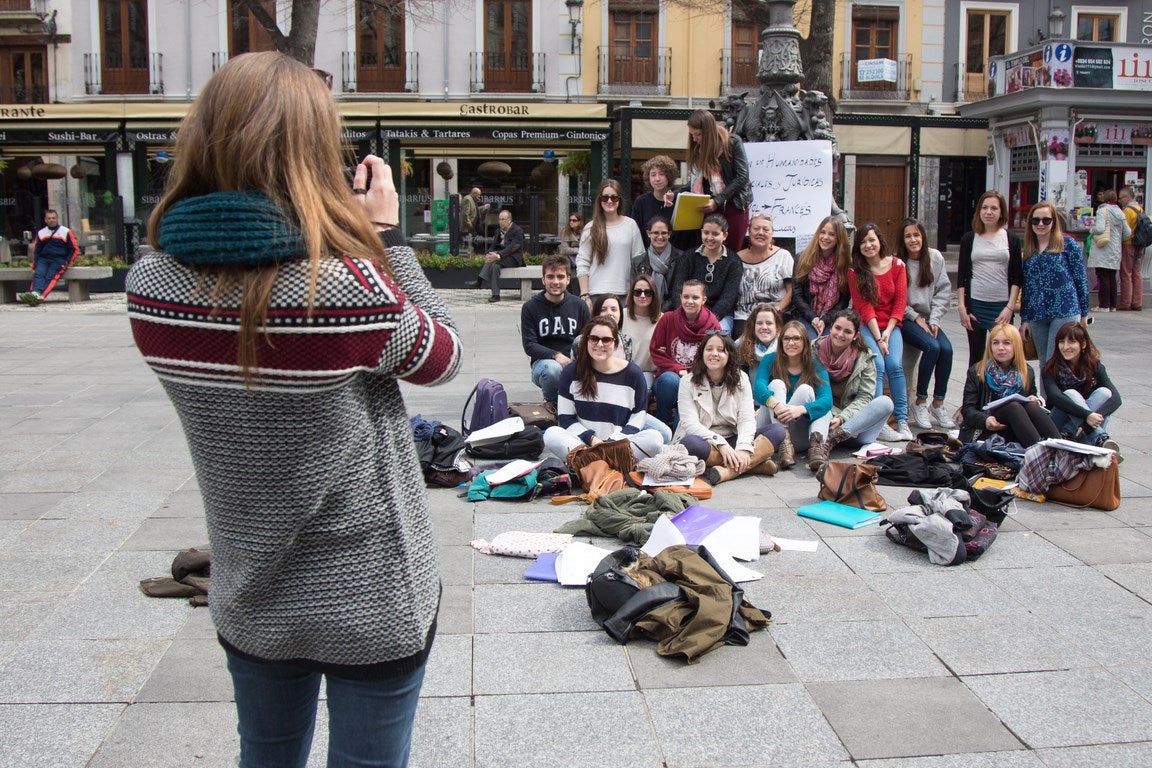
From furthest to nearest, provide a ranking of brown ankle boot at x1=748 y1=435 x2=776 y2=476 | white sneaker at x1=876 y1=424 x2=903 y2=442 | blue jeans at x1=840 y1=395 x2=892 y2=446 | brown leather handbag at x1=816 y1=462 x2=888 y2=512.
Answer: white sneaker at x1=876 y1=424 x2=903 y2=442 < blue jeans at x1=840 y1=395 x2=892 y2=446 < brown ankle boot at x1=748 y1=435 x2=776 y2=476 < brown leather handbag at x1=816 y1=462 x2=888 y2=512

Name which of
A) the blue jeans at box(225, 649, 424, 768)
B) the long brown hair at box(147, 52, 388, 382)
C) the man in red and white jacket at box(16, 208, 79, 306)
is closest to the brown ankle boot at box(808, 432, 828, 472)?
the blue jeans at box(225, 649, 424, 768)

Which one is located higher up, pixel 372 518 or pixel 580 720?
pixel 372 518

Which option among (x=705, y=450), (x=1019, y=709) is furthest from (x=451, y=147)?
(x=1019, y=709)

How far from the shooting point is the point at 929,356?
8.38 m

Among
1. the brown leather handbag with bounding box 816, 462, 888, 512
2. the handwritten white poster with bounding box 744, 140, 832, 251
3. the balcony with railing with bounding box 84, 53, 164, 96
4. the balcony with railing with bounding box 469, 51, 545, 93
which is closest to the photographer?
the brown leather handbag with bounding box 816, 462, 888, 512

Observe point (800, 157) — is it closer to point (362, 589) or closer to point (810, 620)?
point (810, 620)

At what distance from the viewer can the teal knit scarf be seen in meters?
1.75

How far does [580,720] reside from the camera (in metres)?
3.53

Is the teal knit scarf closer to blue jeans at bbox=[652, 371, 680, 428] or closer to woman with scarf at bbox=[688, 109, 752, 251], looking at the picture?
blue jeans at bbox=[652, 371, 680, 428]

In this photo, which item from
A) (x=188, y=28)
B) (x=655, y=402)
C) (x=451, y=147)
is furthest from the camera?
(x=188, y=28)

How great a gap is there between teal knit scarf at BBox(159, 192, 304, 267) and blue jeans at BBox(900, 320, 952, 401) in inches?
283

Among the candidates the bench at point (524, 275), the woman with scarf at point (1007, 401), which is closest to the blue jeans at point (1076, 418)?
the woman with scarf at point (1007, 401)

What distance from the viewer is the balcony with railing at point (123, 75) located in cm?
2727

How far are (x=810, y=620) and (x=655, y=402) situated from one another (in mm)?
3421
